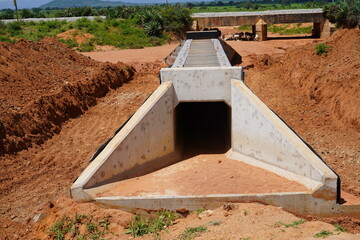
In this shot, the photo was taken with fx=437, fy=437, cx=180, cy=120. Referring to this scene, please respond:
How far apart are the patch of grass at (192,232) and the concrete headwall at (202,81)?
16.3 ft

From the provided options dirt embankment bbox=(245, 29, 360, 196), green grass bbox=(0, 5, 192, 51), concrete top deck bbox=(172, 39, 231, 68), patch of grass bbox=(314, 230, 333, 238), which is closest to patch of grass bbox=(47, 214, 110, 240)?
patch of grass bbox=(314, 230, 333, 238)

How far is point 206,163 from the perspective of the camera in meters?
11.7

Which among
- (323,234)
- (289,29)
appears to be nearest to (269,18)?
(289,29)

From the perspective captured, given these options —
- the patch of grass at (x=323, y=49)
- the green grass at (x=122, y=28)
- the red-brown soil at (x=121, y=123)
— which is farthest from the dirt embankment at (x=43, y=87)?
the green grass at (x=122, y=28)

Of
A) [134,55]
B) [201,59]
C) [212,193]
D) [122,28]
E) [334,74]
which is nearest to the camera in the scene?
[212,193]

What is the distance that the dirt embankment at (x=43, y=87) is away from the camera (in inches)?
523

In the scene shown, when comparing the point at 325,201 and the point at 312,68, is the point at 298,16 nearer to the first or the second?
the point at 312,68

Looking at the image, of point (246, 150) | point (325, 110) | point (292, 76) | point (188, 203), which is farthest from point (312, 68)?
point (188, 203)

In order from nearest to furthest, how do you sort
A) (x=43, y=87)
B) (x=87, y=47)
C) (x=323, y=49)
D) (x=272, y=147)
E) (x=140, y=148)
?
(x=272, y=147) < (x=140, y=148) < (x=43, y=87) < (x=323, y=49) < (x=87, y=47)

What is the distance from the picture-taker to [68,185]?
10.9 m

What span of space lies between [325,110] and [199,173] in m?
7.80

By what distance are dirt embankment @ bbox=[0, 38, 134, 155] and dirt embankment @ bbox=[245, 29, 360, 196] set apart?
729cm

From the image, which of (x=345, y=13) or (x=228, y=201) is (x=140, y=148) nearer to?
(x=228, y=201)

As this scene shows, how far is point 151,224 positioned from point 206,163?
3201mm
